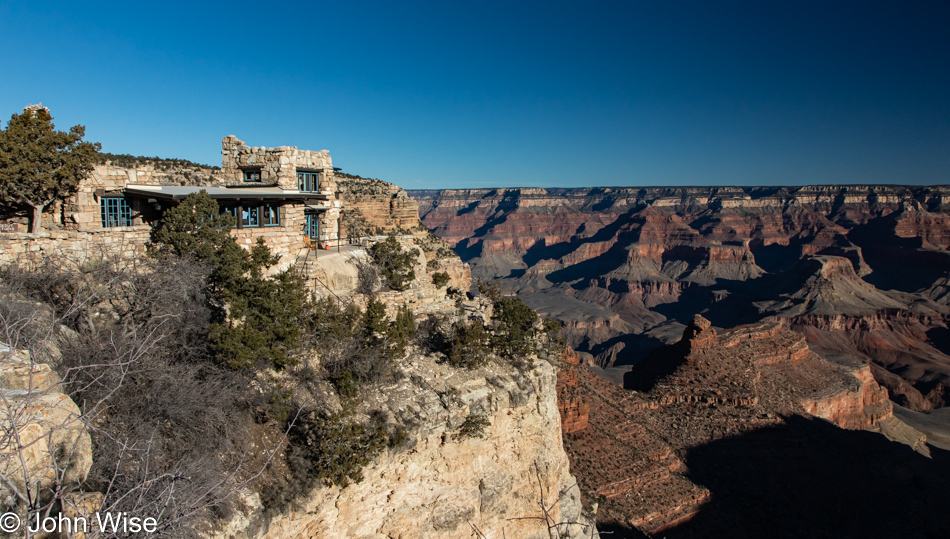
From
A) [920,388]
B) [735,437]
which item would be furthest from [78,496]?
[920,388]

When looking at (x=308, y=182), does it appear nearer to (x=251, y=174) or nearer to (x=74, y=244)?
(x=251, y=174)

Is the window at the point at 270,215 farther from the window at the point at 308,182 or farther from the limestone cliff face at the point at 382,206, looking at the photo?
the limestone cliff face at the point at 382,206

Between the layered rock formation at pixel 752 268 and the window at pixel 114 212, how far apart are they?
74881 millimetres

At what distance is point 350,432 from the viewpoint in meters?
10.7

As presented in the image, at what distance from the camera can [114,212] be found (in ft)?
47.6

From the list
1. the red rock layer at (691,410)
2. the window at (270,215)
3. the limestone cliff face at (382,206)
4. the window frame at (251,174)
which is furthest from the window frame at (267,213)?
the red rock layer at (691,410)

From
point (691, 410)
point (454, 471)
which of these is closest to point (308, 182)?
point (454, 471)

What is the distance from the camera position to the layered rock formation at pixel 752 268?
257 ft

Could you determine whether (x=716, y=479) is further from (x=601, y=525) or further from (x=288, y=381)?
(x=288, y=381)

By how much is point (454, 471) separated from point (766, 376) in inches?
1378

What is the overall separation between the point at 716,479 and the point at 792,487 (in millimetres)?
5157

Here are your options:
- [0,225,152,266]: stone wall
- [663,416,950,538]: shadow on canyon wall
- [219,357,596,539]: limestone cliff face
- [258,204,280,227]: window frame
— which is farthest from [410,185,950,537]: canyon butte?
[0,225,152,266]: stone wall

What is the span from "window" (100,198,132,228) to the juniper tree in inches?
34.5

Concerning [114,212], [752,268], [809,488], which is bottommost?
[809,488]
